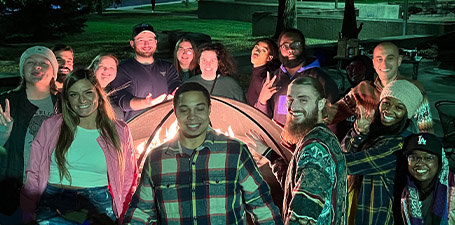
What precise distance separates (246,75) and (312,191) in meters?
11.1

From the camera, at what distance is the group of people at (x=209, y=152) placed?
274 cm

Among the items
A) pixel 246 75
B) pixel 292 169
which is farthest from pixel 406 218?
pixel 246 75

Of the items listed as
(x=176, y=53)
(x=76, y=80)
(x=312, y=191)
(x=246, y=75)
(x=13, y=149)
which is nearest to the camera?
(x=312, y=191)

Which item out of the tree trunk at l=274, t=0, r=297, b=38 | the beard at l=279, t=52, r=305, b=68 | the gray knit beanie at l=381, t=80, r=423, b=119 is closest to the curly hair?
the beard at l=279, t=52, r=305, b=68

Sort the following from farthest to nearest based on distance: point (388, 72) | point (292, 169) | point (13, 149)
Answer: point (388, 72) → point (13, 149) → point (292, 169)

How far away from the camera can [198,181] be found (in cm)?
272

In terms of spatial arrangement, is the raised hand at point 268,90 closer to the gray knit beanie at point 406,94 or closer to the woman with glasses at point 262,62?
the woman with glasses at point 262,62

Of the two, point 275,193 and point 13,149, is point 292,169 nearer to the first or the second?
point 275,193

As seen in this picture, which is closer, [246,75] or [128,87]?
[128,87]

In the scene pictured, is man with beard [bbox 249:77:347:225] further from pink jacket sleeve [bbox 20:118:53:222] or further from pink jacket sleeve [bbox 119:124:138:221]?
pink jacket sleeve [bbox 20:118:53:222]

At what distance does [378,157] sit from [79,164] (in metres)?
1.86

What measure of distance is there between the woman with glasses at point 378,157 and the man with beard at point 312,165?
0.79 meters

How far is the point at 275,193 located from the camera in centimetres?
448

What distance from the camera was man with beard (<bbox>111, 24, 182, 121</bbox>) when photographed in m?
5.14
